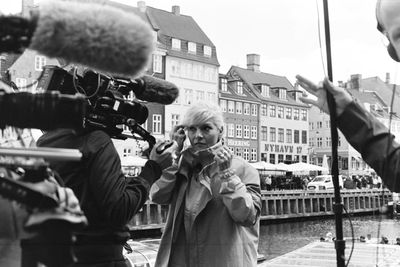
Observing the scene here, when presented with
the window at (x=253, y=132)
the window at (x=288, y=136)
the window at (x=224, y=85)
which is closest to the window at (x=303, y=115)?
the window at (x=288, y=136)

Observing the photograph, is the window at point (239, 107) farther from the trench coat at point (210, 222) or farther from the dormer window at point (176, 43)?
the trench coat at point (210, 222)

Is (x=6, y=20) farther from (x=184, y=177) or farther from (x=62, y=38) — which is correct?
(x=184, y=177)

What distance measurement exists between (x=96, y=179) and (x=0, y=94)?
90cm

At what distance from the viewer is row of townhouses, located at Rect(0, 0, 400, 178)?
125 ft

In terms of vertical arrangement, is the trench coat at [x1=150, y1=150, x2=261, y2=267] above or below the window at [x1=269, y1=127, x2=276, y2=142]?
below

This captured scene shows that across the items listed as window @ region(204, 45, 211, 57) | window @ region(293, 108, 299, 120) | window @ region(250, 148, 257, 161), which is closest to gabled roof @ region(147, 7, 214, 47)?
window @ region(204, 45, 211, 57)

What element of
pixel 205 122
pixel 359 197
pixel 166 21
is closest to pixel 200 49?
pixel 166 21

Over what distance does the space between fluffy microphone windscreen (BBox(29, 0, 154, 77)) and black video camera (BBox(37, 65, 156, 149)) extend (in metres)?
0.90

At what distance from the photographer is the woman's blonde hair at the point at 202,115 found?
9.08ft

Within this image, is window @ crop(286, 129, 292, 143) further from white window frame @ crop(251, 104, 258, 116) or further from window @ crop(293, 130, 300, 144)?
white window frame @ crop(251, 104, 258, 116)

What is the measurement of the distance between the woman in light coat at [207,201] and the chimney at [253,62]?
2034 inches

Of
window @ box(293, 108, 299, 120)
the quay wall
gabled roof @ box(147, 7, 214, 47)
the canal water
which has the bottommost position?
the canal water

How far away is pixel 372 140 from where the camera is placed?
4.83ft

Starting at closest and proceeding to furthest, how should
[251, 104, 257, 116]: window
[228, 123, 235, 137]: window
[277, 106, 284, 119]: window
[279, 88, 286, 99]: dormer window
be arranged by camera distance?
[228, 123, 235, 137]: window, [251, 104, 257, 116]: window, [277, 106, 284, 119]: window, [279, 88, 286, 99]: dormer window
